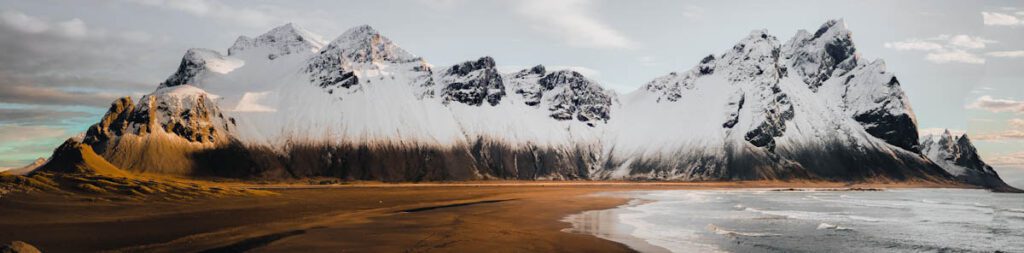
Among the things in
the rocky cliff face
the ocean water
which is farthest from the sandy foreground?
the rocky cliff face

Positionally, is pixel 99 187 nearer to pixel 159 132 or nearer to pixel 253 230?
pixel 253 230

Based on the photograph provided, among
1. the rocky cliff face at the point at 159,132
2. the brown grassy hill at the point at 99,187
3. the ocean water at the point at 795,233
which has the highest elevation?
the rocky cliff face at the point at 159,132

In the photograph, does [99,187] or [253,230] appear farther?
[99,187]

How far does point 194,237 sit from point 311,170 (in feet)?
470

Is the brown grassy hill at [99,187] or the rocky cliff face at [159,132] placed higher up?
the rocky cliff face at [159,132]

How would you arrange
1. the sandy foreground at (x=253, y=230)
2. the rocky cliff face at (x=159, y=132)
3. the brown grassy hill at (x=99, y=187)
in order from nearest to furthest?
the sandy foreground at (x=253, y=230), the brown grassy hill at (x=99, y=187), the rocky cliff face at (x=159, y=132)

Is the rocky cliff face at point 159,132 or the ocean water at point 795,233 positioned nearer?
the ocean water at point 795,233

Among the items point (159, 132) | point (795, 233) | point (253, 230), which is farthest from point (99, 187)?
point (159, 132)

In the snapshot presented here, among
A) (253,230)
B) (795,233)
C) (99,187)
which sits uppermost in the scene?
(99,187)

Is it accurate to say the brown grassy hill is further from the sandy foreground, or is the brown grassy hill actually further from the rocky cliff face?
the rocky cliff face

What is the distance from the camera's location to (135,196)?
150ft

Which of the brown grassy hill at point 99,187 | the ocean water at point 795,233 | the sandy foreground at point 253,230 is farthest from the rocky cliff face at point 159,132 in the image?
the ocean water at point 795,233

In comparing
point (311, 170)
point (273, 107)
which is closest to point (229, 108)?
point (273, 107)

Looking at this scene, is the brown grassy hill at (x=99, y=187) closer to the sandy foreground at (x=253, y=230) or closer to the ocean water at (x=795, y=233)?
the sandy foreground at (x=253, y=230)
